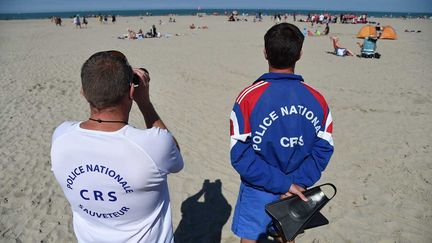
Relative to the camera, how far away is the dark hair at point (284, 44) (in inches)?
77.3

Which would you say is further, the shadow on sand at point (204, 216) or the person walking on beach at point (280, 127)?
the shadow on sand at point (204, 216)

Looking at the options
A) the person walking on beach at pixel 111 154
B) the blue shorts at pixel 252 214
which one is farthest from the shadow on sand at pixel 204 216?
the person walking on beach at pixel 111 154

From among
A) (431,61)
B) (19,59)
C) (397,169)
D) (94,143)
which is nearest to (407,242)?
(397,169)

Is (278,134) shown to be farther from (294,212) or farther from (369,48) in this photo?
(369,48)

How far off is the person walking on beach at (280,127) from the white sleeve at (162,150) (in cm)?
55

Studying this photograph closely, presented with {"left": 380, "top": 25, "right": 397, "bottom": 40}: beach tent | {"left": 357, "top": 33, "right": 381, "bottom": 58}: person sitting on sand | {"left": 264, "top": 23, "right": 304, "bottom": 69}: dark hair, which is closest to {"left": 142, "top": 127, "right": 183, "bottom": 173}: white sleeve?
{"left": 264, "top": 23, "right": 304, "bottom": 69}: dark hair

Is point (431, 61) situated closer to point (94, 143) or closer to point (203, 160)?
point (203, 160)

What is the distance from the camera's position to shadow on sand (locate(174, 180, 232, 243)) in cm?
364

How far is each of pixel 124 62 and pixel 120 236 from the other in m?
0.94

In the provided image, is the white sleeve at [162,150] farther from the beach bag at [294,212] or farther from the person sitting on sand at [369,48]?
the person sitting on sand at [369,48]

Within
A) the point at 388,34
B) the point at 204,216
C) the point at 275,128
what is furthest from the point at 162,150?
the point at 388,34

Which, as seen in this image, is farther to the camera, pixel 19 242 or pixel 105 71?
pixel 19 242

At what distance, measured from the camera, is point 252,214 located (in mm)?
2277

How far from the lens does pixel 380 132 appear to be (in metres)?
6.37
